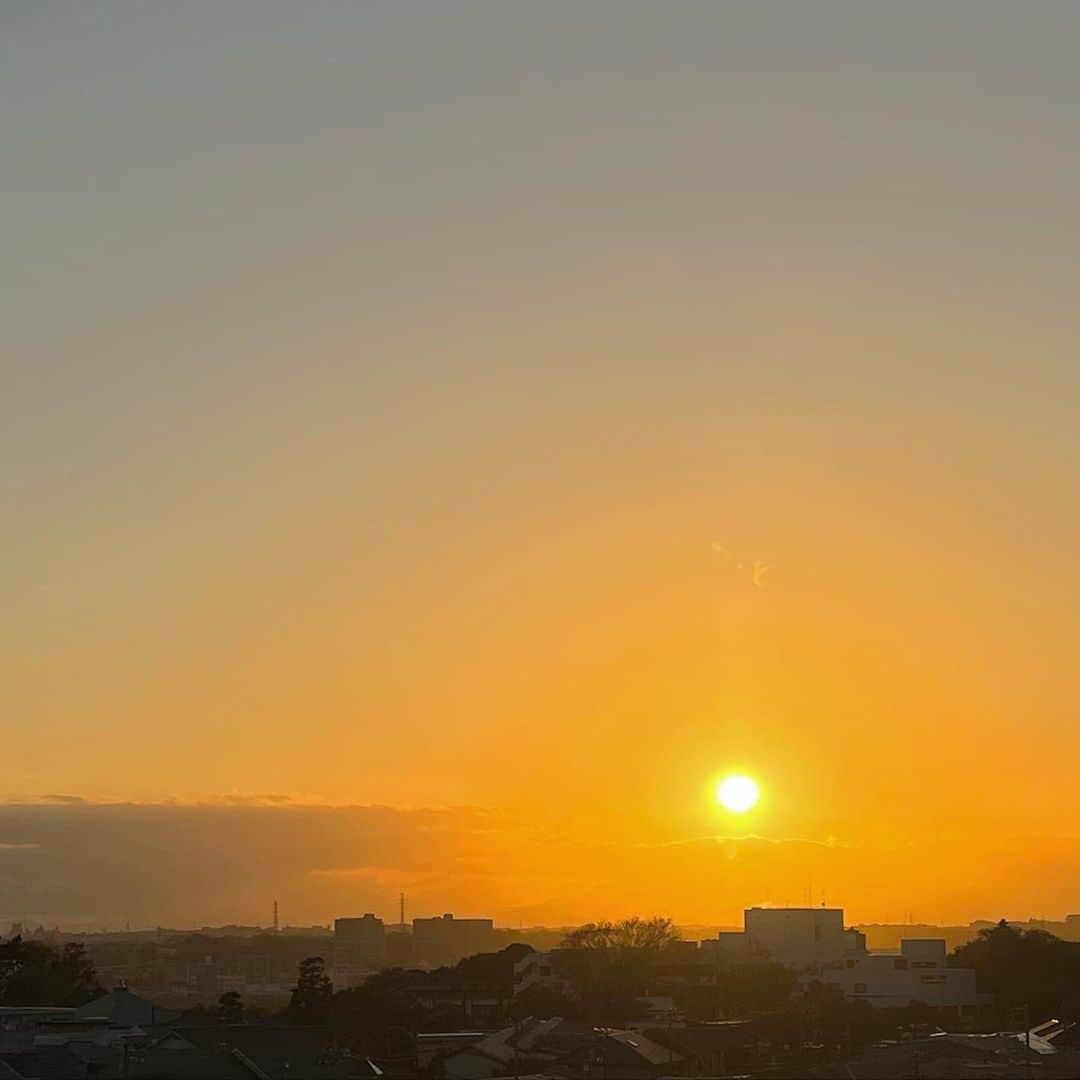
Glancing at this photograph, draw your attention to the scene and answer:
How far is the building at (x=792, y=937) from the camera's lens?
92.2 m

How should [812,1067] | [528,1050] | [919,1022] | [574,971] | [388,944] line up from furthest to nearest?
[388,944] → [574,971] → [919,1022] → [528,1050] → [812,1067]

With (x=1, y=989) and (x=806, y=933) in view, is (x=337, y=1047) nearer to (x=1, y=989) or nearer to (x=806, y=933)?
(x=1, y=989)

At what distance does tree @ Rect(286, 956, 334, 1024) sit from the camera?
60.2 m

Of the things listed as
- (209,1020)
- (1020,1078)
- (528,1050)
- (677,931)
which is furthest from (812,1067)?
(677,931)

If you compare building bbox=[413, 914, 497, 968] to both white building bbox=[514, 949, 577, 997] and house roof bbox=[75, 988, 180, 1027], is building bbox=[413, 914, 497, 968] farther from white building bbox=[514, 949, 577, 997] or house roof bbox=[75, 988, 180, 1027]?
house roof bbox=[75, 988, 180, 1027]

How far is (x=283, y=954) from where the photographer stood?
176250 millimetres

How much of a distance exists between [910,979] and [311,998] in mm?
31734

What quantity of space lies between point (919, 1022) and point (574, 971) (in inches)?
708

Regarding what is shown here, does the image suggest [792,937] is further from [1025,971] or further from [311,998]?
[311,998]

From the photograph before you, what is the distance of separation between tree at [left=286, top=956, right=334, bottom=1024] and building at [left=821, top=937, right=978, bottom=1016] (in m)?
25.3

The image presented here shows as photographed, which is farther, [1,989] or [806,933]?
[806,933]

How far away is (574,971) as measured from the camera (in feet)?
260

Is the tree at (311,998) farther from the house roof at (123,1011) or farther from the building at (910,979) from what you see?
the building at (910,979)

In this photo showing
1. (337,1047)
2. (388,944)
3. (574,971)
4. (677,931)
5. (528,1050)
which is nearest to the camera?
(337,1047)
